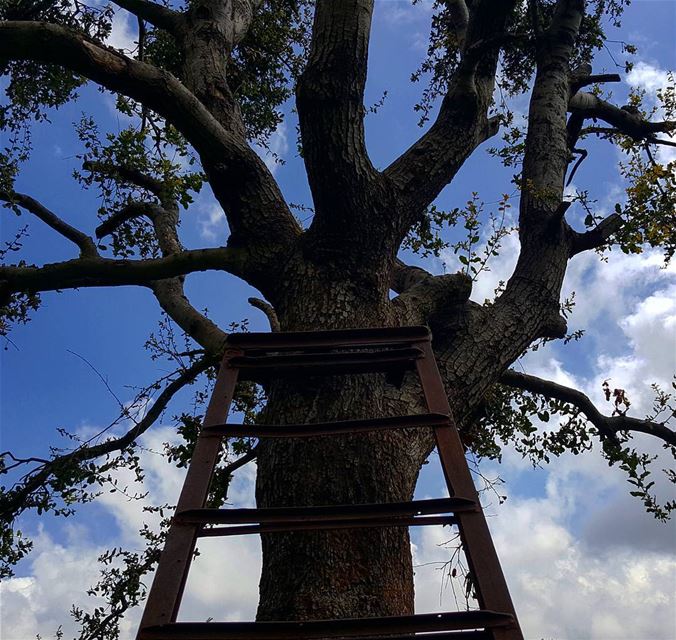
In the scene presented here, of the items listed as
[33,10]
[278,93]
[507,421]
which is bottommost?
[507,421]

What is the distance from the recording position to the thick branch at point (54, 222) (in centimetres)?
565

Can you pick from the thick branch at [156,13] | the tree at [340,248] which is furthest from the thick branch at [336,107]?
the thick branch at [156,13]

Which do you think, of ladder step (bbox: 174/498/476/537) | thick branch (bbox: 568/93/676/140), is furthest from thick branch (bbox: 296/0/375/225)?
thick branch (bbox: 568/93/676/140)

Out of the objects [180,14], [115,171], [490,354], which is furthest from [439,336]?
[180,14]

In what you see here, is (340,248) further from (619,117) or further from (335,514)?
(619,117)

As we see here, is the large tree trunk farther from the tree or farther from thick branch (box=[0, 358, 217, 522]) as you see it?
thick branch (box=[0, 358, 217, 522])

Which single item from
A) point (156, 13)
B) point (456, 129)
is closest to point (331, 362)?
point (456, 129)

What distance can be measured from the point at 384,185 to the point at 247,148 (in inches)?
41.1

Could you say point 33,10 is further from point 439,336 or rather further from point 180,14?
point 439,336

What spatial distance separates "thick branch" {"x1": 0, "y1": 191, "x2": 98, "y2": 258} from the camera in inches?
222

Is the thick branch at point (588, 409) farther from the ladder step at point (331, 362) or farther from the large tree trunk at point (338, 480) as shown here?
the ladder step at point (331, 362)

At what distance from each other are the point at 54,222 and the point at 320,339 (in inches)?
176

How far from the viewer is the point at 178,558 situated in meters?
1.76

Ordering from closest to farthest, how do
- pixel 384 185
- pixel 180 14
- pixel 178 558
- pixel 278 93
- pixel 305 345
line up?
1. pixel 178 558
2. pixel 305 345
3. pixel 384 185
4. pixel 180 14
5. pixel 278 93
